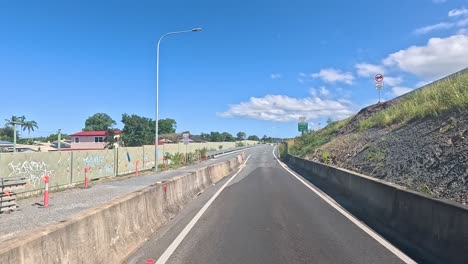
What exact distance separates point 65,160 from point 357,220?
63.0 feet

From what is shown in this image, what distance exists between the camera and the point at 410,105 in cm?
2448

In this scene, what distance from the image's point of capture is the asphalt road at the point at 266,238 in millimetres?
6617

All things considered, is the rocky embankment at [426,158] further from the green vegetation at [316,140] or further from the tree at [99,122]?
the tree at [99,122]

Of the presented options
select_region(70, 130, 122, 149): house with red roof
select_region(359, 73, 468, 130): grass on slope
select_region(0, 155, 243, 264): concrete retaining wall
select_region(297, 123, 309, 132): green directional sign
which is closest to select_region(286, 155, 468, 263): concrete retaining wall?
select_region(0, 155, 243, 264): concrete retaining wall

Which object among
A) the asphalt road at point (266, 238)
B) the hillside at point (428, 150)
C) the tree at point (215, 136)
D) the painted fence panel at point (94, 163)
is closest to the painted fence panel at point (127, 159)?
the painted fence panel at point (94, 163)

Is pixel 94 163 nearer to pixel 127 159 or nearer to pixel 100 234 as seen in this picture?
pixel 127 159

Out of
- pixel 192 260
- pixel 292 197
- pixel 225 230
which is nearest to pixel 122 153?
pixel 292 197

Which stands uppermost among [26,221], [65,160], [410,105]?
[410,105]

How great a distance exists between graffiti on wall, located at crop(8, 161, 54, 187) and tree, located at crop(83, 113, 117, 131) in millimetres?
117572

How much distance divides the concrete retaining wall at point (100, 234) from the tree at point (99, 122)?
132 meters

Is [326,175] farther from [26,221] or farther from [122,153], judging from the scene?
[122,153]

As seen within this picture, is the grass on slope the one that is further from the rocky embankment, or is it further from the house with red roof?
the house with red roof

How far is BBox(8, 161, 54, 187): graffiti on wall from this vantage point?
19.9 meters

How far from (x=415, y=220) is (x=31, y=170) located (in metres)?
18.9
